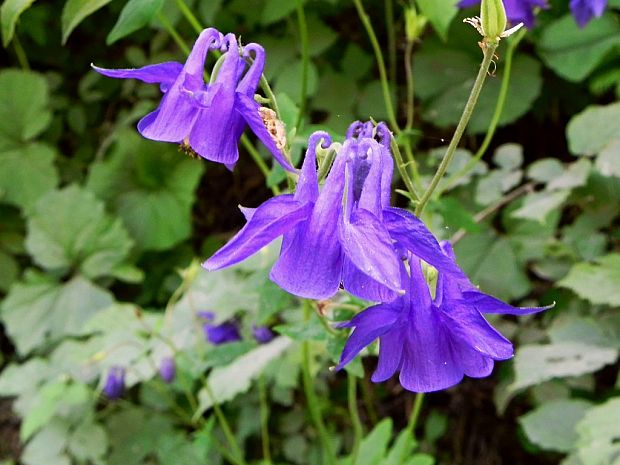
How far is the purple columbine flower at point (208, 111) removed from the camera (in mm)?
632

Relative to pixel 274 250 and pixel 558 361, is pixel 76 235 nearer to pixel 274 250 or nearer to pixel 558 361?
pixel 274 250

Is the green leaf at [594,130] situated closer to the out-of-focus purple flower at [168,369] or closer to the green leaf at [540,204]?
the green leaf at [540,204]

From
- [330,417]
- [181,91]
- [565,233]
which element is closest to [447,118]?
[565,233]

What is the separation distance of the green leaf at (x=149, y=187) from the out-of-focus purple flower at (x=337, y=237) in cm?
181

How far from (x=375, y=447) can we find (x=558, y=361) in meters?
0.39

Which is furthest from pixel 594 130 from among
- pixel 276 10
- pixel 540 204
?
pixel 276 10

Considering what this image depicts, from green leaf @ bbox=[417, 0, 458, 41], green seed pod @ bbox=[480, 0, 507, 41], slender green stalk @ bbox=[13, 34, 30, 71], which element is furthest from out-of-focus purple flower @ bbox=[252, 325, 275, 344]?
slender green stalk @ bbox=[13, 34, 30, 71]

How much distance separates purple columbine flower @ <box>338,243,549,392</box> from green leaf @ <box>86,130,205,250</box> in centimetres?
178

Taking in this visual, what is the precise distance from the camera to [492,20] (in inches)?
24.5

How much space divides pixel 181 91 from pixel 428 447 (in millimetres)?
1559

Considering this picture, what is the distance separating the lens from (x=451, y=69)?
6.75 feet

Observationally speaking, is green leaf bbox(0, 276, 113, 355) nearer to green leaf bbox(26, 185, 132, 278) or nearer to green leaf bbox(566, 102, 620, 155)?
green leaf bbox(26, 185, 132, 278)

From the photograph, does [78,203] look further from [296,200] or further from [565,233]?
[296,200]

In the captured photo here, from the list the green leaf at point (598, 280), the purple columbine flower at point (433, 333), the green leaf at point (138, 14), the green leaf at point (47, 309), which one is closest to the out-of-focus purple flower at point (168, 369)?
the green leaf at point (47, 309)
